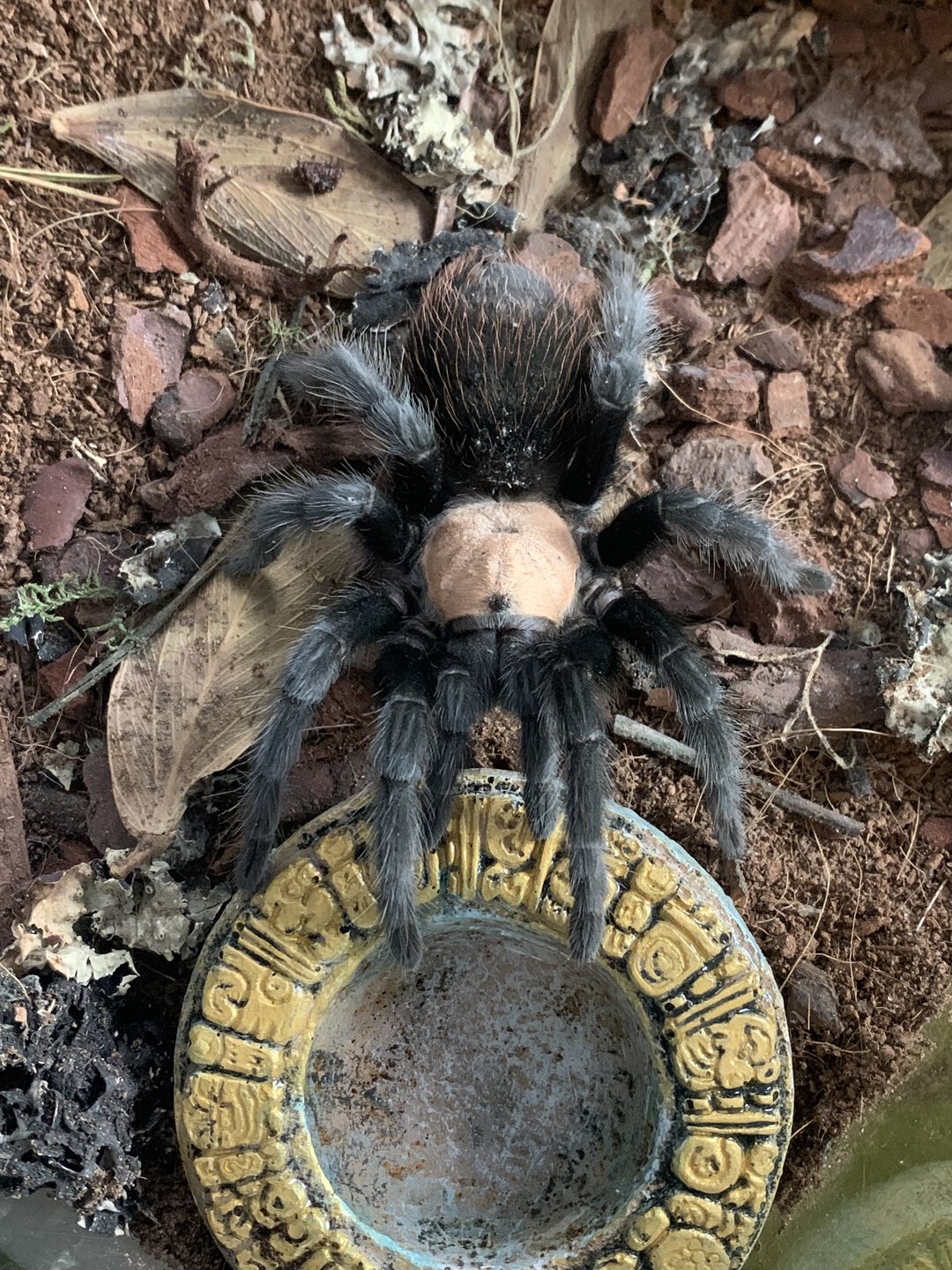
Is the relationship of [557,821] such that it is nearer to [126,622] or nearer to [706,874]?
[706,874]

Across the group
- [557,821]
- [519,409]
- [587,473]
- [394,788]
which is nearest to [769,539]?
[587,473]

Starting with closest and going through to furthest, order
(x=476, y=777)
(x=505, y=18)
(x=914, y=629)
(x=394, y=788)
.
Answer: (x=394, y=788), (x=476, y=777), (x=914, y=629), (x=505, y=18)

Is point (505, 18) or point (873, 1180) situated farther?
point (505, 18)

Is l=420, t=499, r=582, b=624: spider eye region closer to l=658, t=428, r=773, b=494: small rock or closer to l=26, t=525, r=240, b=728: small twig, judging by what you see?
l=658, t=428, r=773, b=494: small rock

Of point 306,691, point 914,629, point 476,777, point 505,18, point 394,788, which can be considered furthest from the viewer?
point 505,18

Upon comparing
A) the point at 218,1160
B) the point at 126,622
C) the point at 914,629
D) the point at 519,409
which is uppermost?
the point at 519,409

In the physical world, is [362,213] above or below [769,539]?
above
